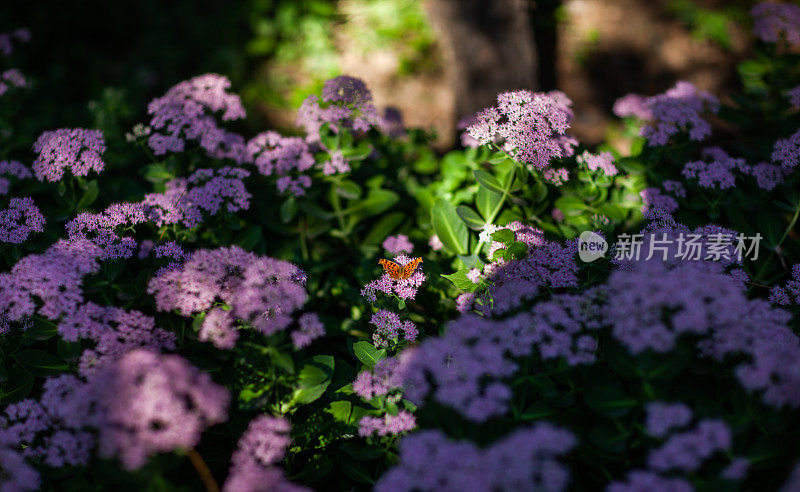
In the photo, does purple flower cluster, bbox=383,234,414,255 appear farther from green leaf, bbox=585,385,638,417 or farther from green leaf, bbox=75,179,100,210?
green leaf, bbox=75,179,100,210

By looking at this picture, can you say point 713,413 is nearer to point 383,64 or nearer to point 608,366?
point 608,366

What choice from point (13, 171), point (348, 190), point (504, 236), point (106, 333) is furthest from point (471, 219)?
point (13, 171)

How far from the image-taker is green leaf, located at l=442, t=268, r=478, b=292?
283 centimetres

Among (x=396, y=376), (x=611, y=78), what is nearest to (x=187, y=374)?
(x=396, y=376)

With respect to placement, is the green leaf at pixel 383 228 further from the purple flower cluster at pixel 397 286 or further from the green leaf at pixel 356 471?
the green leaf at pixel 356 471

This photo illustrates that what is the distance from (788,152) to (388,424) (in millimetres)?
2902

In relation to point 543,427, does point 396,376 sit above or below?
below

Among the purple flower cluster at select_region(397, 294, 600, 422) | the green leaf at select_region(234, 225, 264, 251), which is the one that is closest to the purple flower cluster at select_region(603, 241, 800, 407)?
the purple flower cluster at select_region(397, 294, 600, 422)

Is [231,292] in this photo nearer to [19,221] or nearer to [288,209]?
[288,209]

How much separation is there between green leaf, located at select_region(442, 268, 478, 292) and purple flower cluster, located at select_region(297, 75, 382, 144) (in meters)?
1.15

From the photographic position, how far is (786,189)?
322cm

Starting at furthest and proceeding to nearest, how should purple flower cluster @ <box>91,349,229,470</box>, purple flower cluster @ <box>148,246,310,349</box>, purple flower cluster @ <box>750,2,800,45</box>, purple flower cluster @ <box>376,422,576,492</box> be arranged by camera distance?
purple flower cluster @ <box>750,2,800,45</box> → purple flower cluster @ <box>148,246,310,349</box> → purple flower cluster @ <box>91,349,229,470</box> → purple flower cluster @ <box>376,422,576,492</box>

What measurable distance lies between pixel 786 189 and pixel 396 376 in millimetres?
2821

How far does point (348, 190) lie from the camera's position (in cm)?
341
